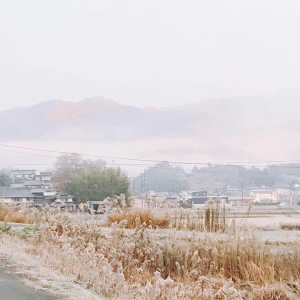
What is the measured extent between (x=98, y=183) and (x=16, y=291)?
3527 centimetres

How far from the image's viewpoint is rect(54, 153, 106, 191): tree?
43.9 m

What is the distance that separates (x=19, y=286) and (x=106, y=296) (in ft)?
3.62

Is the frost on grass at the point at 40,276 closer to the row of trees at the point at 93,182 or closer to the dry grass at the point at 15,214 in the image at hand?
the dry grass at the point at 15,214

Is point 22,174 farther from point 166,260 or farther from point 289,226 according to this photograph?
point 166,260

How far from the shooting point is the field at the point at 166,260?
6961mm

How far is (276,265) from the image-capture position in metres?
9.72

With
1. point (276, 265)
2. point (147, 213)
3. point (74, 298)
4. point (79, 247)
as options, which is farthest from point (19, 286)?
point (147, 213)

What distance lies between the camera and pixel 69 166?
47.1 metres

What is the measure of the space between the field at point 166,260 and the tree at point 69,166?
31.2 meters

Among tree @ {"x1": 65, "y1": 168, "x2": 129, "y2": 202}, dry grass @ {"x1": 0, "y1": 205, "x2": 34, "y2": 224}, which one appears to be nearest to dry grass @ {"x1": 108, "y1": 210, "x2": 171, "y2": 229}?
dry grass @ {"x1": 0, "y1": 205, "x2": 34, "y2": 224}

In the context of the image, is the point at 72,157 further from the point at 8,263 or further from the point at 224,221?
the point at 8,263

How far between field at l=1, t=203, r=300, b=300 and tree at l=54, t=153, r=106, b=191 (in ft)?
102

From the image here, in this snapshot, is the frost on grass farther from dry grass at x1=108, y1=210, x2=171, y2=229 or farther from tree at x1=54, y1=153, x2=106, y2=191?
tree at x1=54, y1=153, x2=106, y2=191

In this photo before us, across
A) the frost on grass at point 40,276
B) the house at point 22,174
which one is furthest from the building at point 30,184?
the frost on grass at point 40,276
